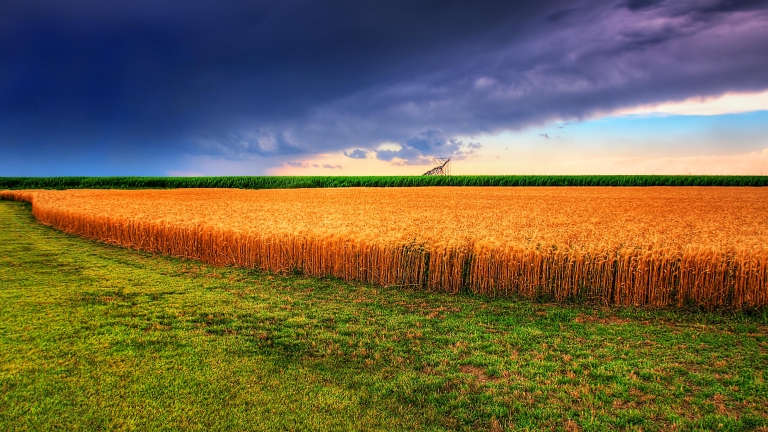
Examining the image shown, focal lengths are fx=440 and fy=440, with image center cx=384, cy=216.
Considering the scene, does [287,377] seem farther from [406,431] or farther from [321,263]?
[321,263]

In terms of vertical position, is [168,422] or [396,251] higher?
[396,251]

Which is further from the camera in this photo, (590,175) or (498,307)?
(590,175)

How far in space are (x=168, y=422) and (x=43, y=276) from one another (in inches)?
340

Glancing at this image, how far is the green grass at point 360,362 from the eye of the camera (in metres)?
4.58

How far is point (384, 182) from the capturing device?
225ft

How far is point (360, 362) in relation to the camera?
19.2 ft

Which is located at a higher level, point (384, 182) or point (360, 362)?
point (384, 182)

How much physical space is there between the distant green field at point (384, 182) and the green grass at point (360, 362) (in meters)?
56.6

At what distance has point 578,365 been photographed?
5820 mm

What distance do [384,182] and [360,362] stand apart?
6311cm

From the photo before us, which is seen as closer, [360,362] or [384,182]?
[360,362]

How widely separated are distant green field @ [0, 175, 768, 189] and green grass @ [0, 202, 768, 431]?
2230 inches

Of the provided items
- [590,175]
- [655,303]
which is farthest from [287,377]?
[590,175]

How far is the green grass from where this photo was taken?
15.0 ft
